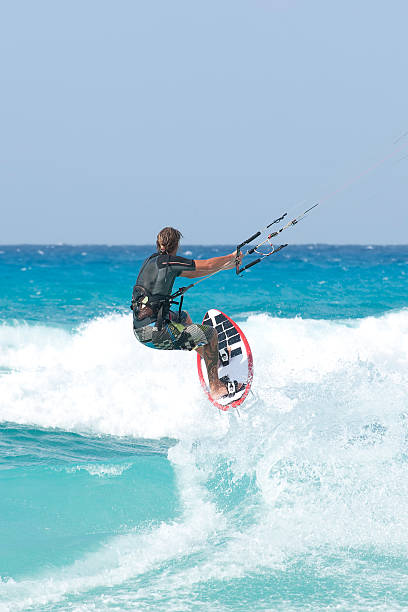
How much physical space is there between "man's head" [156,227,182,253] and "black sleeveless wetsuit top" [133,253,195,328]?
6 cm

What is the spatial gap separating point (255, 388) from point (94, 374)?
2601mm

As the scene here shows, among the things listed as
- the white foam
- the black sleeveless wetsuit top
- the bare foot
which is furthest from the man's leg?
the black sleeveless wetsuit top

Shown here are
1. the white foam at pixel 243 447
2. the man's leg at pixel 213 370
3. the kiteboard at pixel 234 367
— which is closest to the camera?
the white foam at pixel 243 447

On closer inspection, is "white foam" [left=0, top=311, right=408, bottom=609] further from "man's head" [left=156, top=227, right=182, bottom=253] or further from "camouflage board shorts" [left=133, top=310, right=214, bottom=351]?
"man's head" [left=156, top=227, right=182, bottom=253]

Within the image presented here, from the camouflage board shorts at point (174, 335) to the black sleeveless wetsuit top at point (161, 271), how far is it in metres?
0.18

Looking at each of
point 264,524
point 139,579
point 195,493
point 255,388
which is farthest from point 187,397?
point 139,579

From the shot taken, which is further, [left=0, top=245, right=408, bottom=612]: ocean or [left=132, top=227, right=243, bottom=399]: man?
[left=132, top=227, right=243, bottom=399]: man

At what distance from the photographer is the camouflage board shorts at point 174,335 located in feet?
19.7

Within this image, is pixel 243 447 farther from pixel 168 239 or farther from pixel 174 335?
pixel 168 239

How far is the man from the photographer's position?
5660 mm

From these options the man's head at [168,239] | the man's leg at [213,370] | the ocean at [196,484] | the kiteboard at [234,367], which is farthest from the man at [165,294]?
the ocean at [196,484]

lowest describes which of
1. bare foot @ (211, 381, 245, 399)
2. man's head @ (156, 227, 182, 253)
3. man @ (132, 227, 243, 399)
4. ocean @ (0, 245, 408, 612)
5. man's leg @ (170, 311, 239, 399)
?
ocean @ (0, 245, 408, 612)

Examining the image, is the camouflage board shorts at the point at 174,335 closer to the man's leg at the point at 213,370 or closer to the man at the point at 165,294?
the man at the point at 165,294

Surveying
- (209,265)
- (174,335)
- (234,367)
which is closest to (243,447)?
(234,367)
